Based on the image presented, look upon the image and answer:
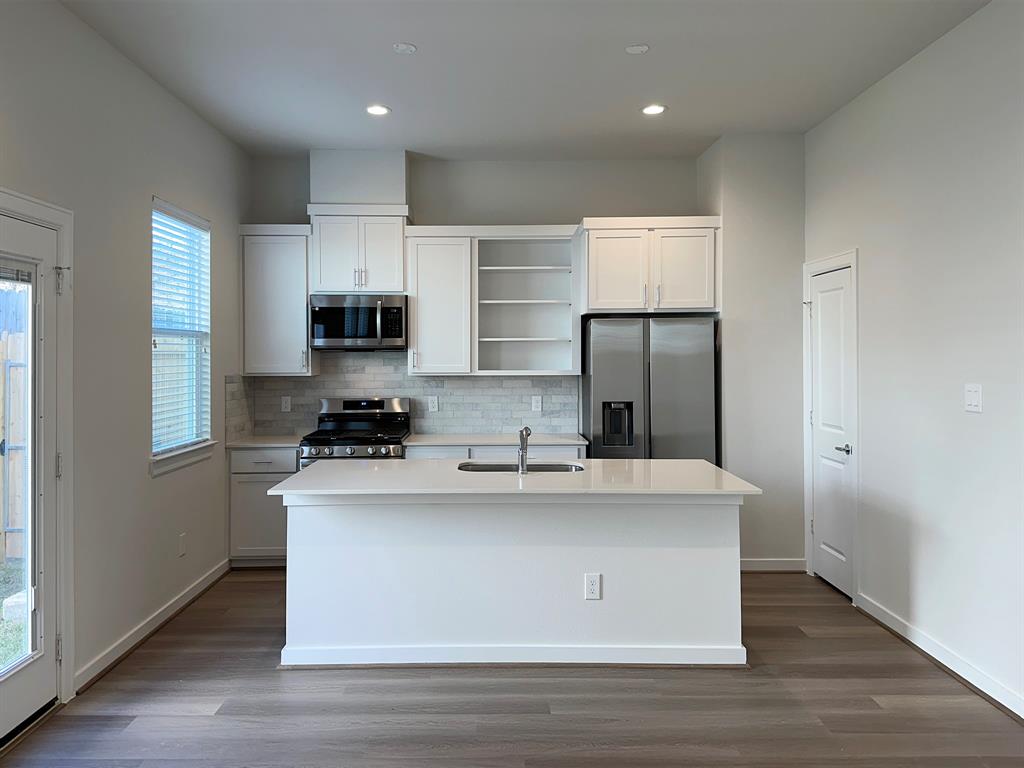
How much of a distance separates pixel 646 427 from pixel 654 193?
1899mm

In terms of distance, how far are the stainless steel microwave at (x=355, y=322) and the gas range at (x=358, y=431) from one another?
56cm

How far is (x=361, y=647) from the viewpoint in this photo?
3.27m

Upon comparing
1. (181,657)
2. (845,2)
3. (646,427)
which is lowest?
(181,657)

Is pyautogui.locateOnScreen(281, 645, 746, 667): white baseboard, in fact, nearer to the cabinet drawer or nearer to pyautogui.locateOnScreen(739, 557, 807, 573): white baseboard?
pyautogui.locateOnScreen(739, 557, 807, 573): white baseboard

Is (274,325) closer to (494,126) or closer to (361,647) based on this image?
(494,126)

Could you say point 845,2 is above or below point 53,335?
above

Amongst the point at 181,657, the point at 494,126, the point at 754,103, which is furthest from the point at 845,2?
the point at 181,657

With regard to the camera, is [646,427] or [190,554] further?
[646,427]

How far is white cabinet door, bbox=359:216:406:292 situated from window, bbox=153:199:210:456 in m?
1.05

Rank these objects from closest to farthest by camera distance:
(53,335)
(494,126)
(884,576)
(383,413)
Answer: (53,335) < (884,576) < (494,126) < (383,413)

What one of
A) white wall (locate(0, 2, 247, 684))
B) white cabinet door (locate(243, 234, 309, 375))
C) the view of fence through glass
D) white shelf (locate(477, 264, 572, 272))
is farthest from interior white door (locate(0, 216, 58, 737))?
white shelf (locate(477, 264, 572, 272))

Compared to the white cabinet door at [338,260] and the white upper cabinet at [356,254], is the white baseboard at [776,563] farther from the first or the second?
the white cabinet door at [338,260]

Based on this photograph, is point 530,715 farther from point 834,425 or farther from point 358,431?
point 358,431

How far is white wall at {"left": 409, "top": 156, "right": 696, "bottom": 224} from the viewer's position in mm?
5430
